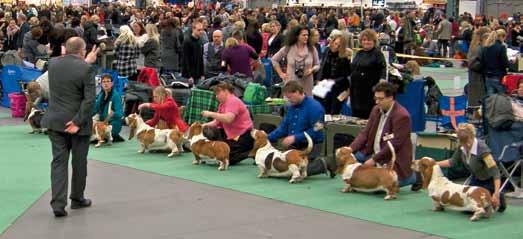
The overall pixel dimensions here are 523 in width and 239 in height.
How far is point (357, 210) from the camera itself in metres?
8.49

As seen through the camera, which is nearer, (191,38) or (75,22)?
(191,38)

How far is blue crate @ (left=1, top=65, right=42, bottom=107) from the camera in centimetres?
1659

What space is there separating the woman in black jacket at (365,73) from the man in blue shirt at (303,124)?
142cm

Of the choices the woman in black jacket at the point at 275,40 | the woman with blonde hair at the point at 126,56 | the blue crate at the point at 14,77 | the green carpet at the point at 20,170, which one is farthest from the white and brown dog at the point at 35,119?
the woman in black jacket at the point at 275,40

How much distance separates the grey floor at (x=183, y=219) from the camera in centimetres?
755

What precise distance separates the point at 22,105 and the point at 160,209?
8212 mm

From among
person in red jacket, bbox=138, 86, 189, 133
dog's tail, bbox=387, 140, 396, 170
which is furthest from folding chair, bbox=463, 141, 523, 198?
person in red jacket, bbox=138, 86, 189, 133

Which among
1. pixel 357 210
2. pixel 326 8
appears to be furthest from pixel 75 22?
pixel 326 8

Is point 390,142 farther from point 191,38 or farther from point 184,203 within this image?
point 191,38

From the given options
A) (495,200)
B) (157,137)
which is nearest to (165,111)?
(157,137)

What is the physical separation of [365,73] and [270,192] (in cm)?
264

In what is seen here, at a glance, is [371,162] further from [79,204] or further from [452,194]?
[79,204]

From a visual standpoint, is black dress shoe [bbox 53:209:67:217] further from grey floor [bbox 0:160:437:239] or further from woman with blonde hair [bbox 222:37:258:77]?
woman with blonde hair [bbox 222:37:258:77]

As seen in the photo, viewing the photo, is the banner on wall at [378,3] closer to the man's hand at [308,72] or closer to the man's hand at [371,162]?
the man's hand at [308,72]
